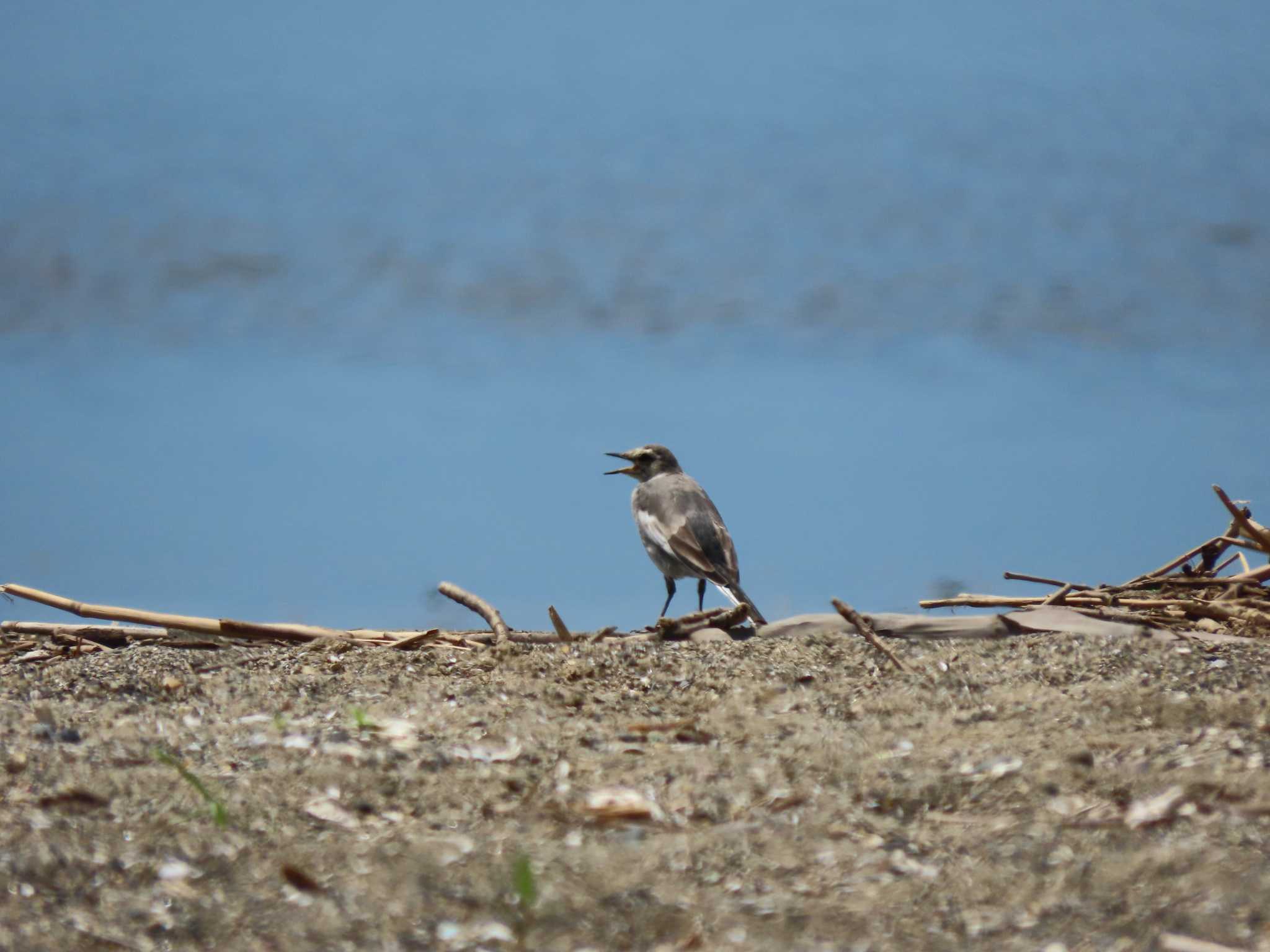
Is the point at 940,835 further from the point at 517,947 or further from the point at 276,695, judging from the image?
the point at 276,695

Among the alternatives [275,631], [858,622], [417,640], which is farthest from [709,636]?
[275,631]

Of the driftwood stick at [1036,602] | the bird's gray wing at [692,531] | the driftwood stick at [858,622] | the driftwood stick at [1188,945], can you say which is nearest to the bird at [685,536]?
the bird's gray wing at [692,531]

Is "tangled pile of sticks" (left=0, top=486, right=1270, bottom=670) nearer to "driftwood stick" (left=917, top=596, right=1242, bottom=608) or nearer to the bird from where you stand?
"driftwood stick" (left=917, top=596, right=1242, bottom=608)

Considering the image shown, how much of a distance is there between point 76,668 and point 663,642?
6.87ft

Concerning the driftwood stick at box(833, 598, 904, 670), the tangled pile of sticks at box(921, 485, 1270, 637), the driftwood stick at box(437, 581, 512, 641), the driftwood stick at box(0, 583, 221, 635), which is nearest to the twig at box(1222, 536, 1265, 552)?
the tangled pile of sticks at box(921, 485, 1270, 637)

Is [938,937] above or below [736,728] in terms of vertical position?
below

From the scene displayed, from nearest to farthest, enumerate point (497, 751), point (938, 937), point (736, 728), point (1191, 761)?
point (938, 937) → point (1191, 761) → point (497, 751) → point (736, 728)

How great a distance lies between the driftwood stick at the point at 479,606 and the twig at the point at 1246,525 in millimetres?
2845

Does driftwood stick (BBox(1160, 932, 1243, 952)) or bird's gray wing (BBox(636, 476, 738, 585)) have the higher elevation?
bird's gray wing (BBox(636, 476, 738, 585))

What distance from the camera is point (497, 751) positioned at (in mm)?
3062

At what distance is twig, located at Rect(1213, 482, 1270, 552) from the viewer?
15.8 feet

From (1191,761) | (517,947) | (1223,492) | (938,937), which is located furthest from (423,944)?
(1223,492)

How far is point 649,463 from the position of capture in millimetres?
8711

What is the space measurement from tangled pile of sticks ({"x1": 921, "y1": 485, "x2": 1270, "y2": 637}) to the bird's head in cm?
377
